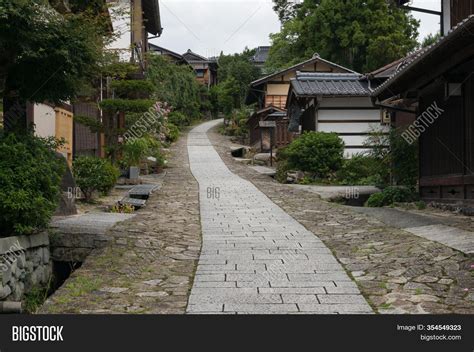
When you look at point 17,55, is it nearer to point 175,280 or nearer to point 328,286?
point 175,280

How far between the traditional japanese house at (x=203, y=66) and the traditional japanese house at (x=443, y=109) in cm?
6086

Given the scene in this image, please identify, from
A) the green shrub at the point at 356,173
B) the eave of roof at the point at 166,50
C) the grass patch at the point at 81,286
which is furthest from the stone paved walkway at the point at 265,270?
the eave of roof at the point at 166,50

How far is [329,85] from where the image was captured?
22.3 meters

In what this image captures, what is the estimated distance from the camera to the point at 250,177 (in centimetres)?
2233

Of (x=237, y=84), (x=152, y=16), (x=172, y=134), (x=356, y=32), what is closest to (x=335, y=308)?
(x=152, y=16)

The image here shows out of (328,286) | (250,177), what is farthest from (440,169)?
(250,177)

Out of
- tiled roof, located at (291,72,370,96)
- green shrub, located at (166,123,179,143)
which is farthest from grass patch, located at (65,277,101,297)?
green shrub, located at (166,123,179,143)

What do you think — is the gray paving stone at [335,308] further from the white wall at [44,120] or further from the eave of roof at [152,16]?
the eave of roof at [152,16]

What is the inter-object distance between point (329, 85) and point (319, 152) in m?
3.52

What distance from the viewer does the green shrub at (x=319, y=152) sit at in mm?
20500

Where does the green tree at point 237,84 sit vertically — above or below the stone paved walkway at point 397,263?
above

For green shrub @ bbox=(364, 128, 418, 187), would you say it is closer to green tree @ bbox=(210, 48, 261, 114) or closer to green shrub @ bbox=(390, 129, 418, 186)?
green shrub @ bbox=(390, 129, 418, 186)

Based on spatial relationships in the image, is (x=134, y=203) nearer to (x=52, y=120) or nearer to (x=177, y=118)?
(x=52, y=120)

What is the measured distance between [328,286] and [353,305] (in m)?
0.76
